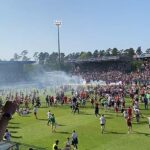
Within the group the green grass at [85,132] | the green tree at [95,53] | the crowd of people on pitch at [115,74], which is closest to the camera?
A: the green grass at [85,132]

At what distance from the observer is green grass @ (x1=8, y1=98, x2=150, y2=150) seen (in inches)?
956

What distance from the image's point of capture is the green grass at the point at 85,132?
24.3 m

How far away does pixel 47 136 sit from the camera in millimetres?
27500

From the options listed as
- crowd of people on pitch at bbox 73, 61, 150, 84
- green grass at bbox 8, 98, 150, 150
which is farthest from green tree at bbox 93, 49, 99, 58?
green grass at bbox 8, 98, 150, 150

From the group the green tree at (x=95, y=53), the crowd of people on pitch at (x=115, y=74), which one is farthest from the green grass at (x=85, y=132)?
the green tree at (x=95, y=53)

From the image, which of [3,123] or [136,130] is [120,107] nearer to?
[136,130]

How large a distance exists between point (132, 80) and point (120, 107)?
3480cm

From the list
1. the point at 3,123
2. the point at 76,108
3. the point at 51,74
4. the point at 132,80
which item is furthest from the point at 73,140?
the point at 51,74

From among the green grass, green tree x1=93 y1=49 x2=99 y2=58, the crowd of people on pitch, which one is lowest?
the green grass

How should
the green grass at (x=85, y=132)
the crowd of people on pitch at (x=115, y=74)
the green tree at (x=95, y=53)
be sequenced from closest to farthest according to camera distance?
the green grass at (x=85, y=132)
the crowd of people on pitch at (x=115, y=74)
the green tree at (x=95, y=53)

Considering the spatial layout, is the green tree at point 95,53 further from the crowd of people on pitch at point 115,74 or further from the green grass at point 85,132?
the green grass at point 85,132

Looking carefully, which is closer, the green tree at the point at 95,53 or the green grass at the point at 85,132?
the green grass at the point at 85,132

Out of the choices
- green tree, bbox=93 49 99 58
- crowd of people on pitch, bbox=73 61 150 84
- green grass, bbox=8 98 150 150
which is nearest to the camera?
green grass, bbox=8 98 150 150

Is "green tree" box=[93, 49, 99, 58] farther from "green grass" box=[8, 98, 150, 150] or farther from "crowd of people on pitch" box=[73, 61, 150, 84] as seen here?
"green grass" box=[8, 98, 150, 150]
